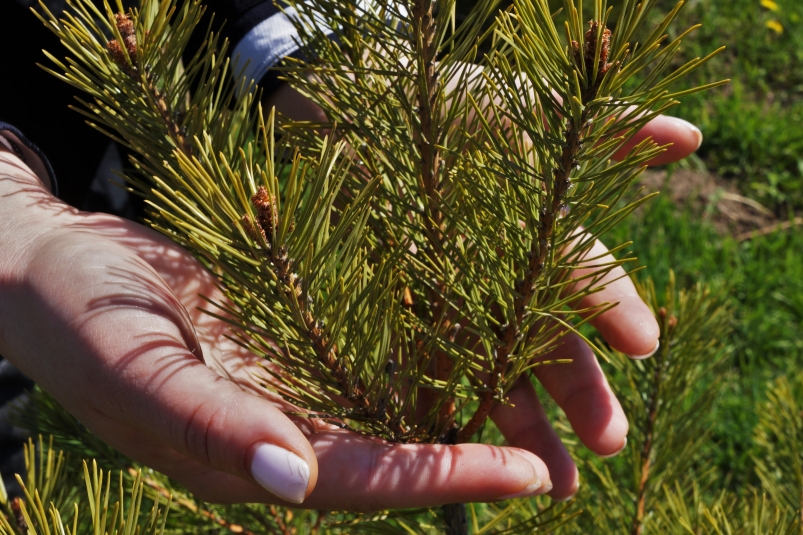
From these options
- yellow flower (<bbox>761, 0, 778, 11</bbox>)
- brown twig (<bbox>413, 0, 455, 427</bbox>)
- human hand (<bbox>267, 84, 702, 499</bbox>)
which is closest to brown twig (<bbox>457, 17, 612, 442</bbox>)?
brown twig (<bbox>413, 0, 455, 427</bbox>)

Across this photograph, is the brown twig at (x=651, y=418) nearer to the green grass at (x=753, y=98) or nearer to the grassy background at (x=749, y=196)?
the grassy background at (x=749, y=196)

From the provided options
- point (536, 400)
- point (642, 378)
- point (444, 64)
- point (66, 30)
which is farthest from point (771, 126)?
point (66, 30)

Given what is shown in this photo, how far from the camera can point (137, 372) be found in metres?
0.51

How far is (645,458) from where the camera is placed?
30.6 inches

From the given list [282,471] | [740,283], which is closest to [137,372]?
[282,471]

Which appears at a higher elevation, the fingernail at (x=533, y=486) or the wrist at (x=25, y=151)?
the wrist at (x=25, y=151)

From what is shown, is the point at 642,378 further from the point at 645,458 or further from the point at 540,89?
the point at 540,89

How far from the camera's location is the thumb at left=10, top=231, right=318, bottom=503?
0.46 m

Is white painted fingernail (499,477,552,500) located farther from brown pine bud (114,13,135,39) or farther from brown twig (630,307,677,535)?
brown pine bud (114,13,135,39)

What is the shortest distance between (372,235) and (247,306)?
0.11 meters

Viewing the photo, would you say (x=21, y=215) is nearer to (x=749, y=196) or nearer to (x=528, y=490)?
(x=528, y=490)

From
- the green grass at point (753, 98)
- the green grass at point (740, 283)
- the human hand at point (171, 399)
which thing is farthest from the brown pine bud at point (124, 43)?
the green grass at point (753, 98)

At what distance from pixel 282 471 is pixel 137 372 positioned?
147 mm

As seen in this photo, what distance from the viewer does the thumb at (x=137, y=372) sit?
0.46 m
